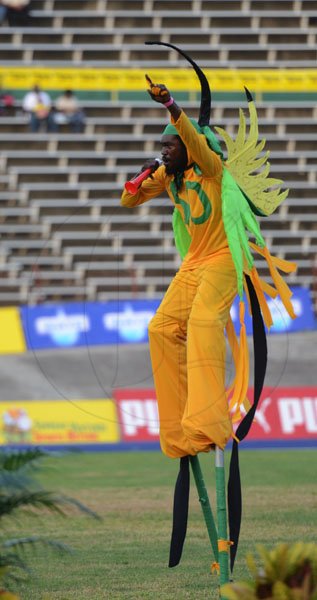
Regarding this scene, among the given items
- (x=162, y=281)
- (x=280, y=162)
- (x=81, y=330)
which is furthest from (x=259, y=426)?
(x=280, y=162)

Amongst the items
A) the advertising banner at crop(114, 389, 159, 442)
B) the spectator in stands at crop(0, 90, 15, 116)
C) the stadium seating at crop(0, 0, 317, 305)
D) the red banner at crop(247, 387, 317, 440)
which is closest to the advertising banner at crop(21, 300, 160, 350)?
the advertising banner at crop(114, 389, 159, 442)

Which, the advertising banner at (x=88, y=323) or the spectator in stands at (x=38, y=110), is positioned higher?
the spectator in stands at (x=38, y=110)

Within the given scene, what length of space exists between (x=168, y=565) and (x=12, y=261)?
50.3ft

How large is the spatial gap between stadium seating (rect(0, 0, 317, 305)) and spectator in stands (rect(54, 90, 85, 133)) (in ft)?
0.75

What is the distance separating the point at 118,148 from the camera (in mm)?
25156

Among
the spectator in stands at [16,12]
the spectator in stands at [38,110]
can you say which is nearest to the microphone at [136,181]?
the spectator in stands at [38,110]

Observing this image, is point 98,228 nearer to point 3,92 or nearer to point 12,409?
point 3,92

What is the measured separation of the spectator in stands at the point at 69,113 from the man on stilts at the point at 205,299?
17886 millimetres

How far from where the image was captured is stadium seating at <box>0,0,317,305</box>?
74.2ft

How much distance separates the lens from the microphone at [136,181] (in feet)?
23.1

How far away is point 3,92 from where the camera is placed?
25312 millimetres

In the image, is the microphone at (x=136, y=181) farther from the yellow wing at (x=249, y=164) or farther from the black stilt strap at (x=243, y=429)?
the black stilt strap at (x=243, y=429)

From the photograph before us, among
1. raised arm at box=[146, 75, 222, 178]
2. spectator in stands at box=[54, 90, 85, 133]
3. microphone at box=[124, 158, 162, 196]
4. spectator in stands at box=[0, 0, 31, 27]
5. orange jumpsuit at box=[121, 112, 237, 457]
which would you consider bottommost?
orange jumpsuit at box=[121, 112, 237, 457]

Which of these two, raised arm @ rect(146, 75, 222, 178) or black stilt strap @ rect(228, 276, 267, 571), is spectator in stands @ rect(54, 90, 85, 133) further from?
raised arm @ rect(146, 75, 222, 178)
